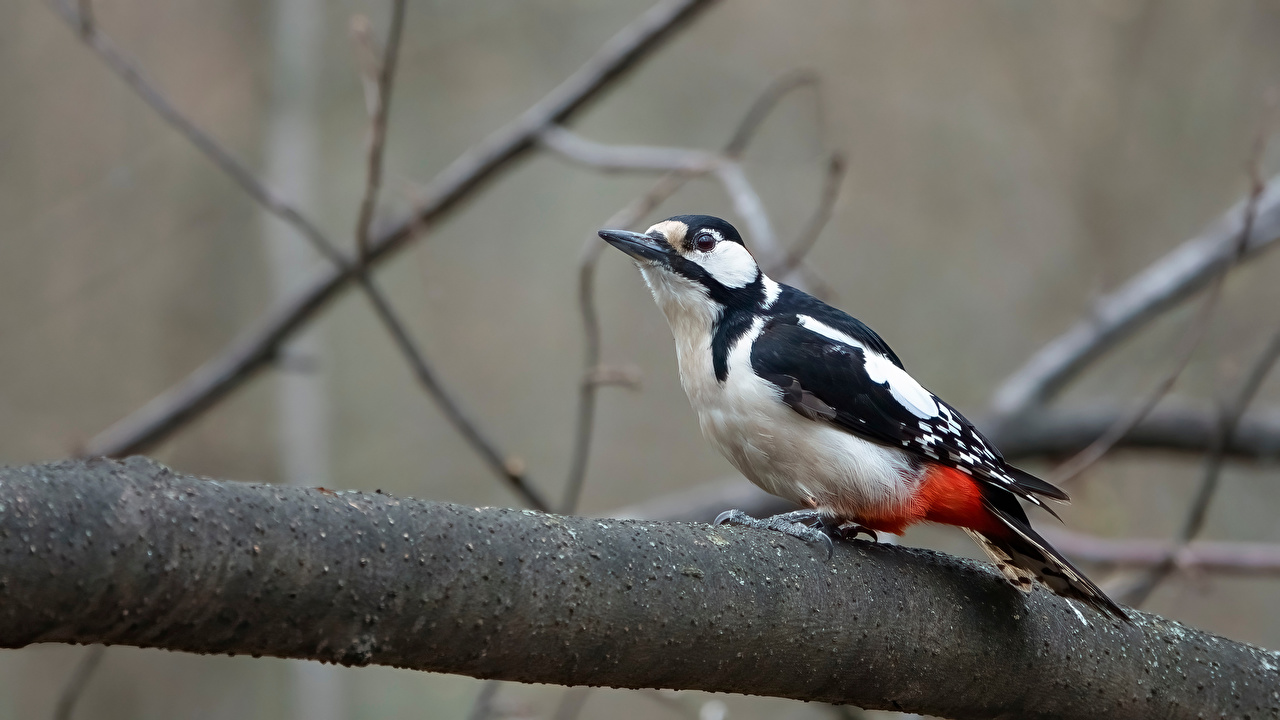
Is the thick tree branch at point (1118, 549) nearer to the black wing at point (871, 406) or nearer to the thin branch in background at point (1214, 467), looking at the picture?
the thin branch in background at point (1214, 467)

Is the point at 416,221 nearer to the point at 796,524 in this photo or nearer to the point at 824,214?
the point at 824,214

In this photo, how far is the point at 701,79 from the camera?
642cm

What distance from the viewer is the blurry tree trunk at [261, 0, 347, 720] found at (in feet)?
18.4

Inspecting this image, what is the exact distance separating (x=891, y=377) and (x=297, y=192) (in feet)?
15.2

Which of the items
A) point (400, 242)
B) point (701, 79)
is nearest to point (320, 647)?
point (400, 242)

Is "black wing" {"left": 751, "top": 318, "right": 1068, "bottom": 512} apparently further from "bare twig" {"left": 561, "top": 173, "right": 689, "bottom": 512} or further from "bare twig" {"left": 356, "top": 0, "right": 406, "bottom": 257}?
"bare twig" {"left": 356, "top": 0, "right": 406, "bottom": 257}

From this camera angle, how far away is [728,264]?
2018 mm

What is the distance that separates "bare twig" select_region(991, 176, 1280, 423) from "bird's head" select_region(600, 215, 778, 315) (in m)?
2.07

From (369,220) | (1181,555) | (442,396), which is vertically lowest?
(1181,555)

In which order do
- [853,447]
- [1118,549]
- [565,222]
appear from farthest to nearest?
[565,222]
[1118,549]
[853,447]

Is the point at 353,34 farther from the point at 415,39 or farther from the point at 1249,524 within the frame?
the point at 1249,524

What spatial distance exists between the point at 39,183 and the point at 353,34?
11.9 ft

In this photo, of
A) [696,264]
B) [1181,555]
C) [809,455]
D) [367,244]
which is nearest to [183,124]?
[367,244]

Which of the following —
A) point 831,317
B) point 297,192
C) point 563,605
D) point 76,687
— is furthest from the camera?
point 297,192
